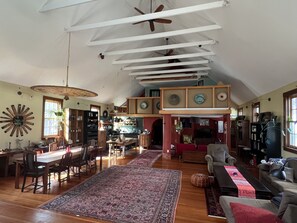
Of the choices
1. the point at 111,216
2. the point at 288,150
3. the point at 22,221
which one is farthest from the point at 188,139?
the point at 22,221

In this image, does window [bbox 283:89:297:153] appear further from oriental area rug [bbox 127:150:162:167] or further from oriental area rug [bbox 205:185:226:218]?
oriental area rug [bbox 127:150:162:167]

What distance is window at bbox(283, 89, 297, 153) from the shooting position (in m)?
4.64

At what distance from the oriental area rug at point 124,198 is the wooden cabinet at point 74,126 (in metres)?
3.40

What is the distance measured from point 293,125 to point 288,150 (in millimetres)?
694

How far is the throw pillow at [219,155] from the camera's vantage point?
5453 mm

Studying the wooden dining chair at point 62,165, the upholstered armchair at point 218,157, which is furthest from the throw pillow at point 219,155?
the wooden dining chair at point 62,165

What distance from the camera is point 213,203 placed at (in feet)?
11.3

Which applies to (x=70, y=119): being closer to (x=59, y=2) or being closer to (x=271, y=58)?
(x=59, y=2)

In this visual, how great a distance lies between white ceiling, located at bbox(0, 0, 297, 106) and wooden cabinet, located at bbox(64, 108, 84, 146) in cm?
159

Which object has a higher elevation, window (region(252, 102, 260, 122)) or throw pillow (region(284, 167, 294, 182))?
window (region(252, 102, 260, 122))

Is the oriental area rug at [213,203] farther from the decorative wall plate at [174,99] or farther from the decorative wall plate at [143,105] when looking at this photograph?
the decorative wall plate at [143,105]

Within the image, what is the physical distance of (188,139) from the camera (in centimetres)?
834

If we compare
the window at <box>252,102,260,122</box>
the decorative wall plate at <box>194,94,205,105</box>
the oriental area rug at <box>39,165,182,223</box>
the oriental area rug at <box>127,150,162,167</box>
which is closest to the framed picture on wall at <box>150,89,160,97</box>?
the decorative wall plate at <box>194,94,205,105</box>

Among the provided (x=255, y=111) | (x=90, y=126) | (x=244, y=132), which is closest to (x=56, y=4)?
(x=90, y=126)
